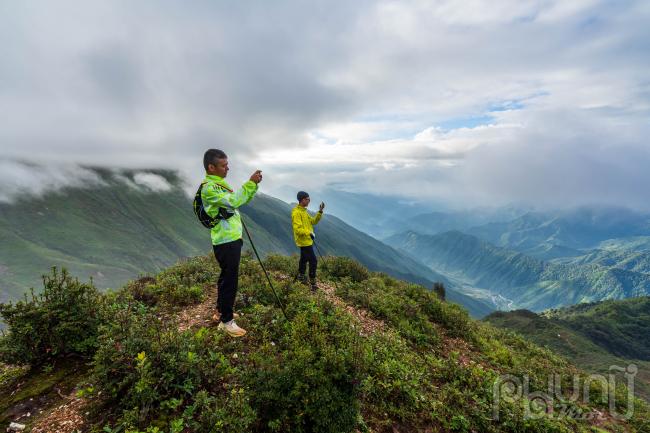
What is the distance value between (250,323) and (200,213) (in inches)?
121

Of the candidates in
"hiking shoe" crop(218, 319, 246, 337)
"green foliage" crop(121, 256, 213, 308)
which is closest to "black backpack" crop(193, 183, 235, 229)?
"hiking shoe" crop(218, 319, 246, 337)

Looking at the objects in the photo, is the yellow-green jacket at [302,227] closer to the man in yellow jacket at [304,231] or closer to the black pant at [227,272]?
the man in yellow jacket at [304,231]

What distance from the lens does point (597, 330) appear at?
137m

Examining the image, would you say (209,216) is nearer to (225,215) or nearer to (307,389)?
(225,215)

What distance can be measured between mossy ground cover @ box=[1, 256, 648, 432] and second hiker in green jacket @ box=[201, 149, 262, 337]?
0.82m

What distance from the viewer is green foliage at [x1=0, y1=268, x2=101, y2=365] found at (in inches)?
237

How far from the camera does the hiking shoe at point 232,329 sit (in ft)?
23.5

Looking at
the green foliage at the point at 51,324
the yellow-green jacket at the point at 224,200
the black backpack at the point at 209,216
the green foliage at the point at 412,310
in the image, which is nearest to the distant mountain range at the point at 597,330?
the green foliage at the point at 412,310

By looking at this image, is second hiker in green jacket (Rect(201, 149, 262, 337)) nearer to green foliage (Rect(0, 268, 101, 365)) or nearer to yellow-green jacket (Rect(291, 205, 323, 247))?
green foliage (Rect(0, 268, 101, 365))

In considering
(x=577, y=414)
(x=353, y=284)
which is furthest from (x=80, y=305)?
(x=577, y=414)

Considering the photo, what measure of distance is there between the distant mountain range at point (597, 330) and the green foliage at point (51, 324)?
97.4 meters

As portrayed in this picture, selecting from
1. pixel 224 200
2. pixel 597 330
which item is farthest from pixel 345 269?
pixel 597 330

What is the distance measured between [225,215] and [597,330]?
184739 millimetres

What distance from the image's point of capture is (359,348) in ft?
18.4
